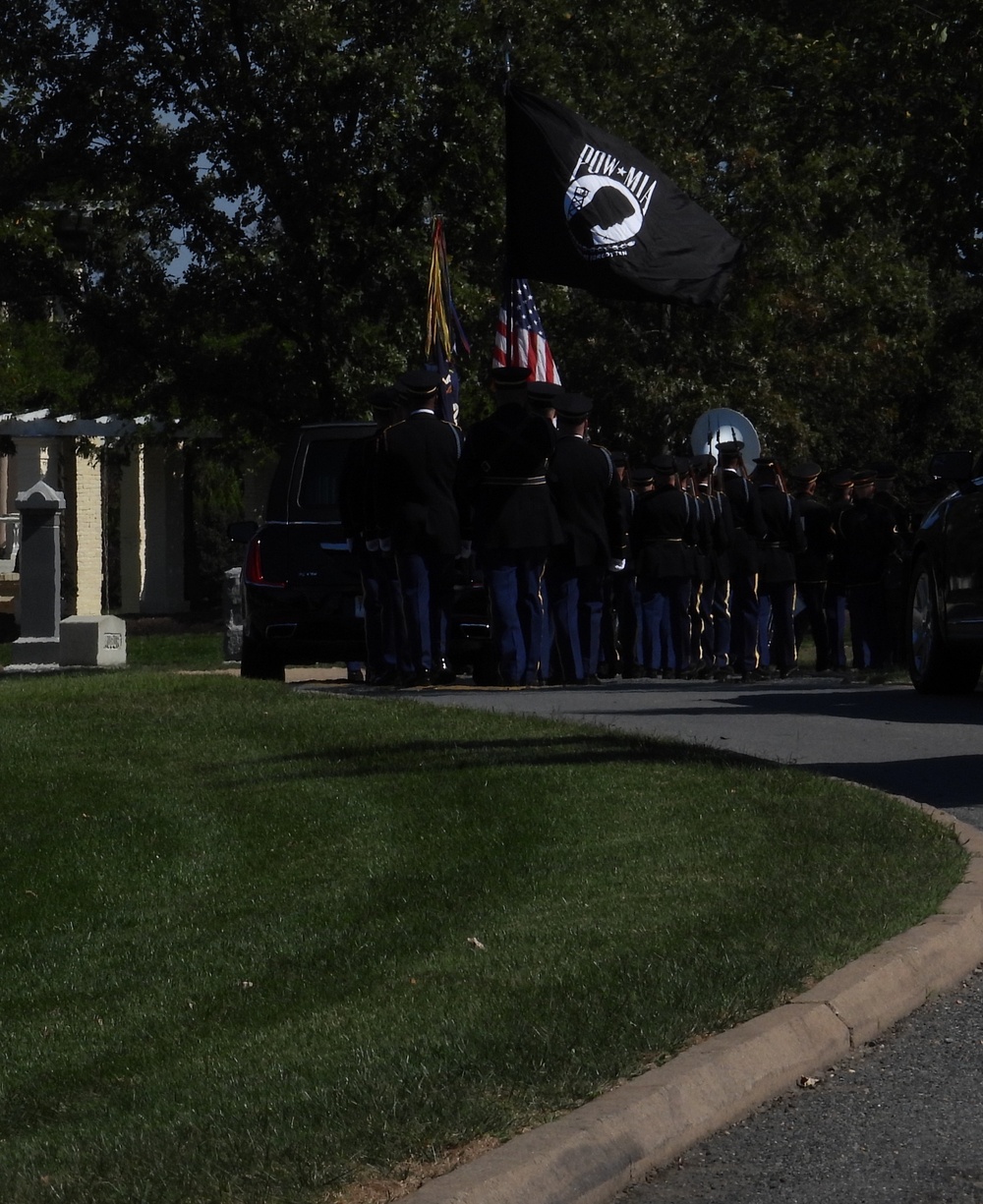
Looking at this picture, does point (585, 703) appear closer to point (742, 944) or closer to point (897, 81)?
point (742, 944)

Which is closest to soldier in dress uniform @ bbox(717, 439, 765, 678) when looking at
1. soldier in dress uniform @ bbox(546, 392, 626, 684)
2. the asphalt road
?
soldier in dress uniform @ bbox(546, 392, 626, 684)

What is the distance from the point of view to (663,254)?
17.1 metres

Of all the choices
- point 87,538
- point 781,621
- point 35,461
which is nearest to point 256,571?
point 781,621

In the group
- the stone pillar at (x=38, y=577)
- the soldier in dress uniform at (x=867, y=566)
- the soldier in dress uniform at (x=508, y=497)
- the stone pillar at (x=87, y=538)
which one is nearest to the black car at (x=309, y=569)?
the soldier in dress uniform at (x=508, y=497)

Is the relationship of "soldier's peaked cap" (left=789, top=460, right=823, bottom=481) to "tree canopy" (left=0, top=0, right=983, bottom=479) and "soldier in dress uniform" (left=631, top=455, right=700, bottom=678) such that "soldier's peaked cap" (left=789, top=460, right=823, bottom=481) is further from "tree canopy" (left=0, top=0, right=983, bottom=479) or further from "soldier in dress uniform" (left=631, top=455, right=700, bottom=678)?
"tree canopy" (left=0, top=0, right=983, bottom=479)

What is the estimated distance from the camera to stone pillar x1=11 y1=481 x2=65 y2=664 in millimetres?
26047

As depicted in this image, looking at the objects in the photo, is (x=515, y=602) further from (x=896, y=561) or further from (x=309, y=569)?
(x=896, y=561)

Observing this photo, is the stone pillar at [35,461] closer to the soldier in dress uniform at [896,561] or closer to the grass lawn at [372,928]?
the soldier in dress uniform at [896,561]

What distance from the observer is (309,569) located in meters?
17.0

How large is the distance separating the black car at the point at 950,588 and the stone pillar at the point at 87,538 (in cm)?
2531

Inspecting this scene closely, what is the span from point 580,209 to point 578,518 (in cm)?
290

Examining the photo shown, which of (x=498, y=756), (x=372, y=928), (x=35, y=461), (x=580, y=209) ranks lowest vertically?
(x=372, y=928)

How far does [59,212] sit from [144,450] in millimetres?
9053

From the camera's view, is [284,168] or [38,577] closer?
[38,577]
